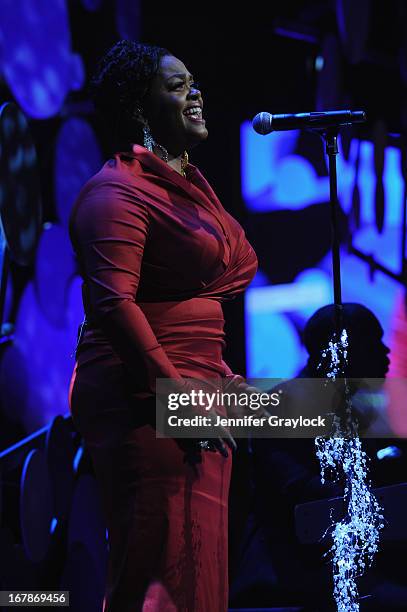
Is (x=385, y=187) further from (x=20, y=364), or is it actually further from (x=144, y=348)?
(x=144, y=348)

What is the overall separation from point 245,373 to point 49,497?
927 millimetres

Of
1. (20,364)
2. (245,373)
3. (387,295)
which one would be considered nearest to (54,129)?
(20,364)

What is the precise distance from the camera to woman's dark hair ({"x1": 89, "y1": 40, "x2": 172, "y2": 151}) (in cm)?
176

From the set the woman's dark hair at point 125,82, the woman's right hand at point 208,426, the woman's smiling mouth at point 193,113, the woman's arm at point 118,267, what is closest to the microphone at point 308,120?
the woman's smiling mouth at point 193,113

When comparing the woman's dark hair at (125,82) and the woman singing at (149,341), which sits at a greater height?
the woman's dark hair at (125,82)

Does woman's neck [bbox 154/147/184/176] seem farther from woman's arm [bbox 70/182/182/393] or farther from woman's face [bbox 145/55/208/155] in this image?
woman's arm [bbox 70/182/182/393]

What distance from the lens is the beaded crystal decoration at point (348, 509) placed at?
2.06 metres

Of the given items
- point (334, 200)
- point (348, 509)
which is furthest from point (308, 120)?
point (348, 509)

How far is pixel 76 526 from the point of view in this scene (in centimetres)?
292

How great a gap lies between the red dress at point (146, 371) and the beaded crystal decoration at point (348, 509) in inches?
16.8

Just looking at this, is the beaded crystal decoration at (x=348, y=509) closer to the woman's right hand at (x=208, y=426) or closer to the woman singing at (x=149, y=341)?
the woman singing at (x=149, y=341)

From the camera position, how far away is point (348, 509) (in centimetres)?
221

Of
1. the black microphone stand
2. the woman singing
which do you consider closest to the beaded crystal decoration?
the black microphone stand

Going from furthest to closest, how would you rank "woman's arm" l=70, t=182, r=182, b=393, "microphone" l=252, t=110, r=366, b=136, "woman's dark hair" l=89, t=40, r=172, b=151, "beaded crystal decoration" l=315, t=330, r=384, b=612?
"beaded crystal decoration" l=315, t=330, r=384, b=612
"microphone" l=252, t=110, r=366, b=136
"woman's dark hair" l=89, t=40, r=172, b=151
"woman's arm" l=70, t=182, r=182, b=393
